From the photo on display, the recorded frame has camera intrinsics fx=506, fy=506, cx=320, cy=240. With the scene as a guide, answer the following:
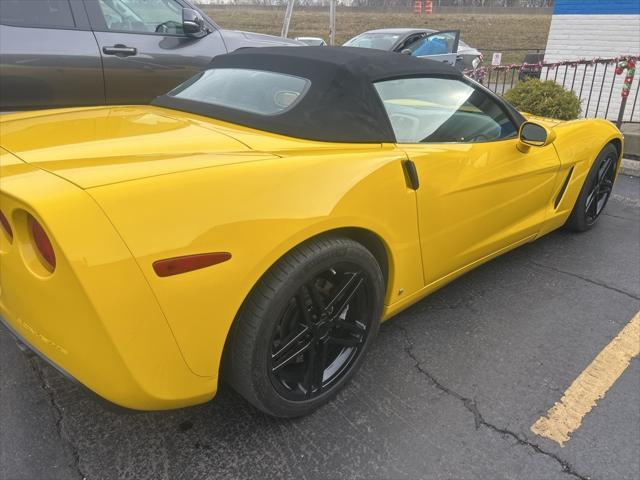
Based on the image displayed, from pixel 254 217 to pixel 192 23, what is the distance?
11.1ft

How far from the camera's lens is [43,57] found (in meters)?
3.64

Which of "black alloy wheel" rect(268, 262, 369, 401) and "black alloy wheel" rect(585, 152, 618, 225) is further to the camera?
"black alloy wheel" rect(585, 152, 618, 225)

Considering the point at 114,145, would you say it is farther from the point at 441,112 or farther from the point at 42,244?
the point at 441,112

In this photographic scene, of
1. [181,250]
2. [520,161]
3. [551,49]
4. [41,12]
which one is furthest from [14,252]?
[551,49]

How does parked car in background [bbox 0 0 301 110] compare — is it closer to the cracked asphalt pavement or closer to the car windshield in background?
the car windshield in background

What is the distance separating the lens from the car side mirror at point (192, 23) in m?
4.28

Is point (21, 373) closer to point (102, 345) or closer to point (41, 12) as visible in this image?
point (102, 345)

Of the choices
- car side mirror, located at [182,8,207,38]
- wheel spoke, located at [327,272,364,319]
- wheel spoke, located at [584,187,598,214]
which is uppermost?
car side mirror, located at [182,8,207,38]

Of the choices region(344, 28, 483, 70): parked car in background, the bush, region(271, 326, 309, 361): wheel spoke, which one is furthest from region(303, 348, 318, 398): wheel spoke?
region(344, 28, 483, 70): parked car in background

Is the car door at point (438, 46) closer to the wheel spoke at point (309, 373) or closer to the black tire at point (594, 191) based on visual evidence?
the black tire at point (594, 191)

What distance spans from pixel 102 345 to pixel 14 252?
0.40 meters

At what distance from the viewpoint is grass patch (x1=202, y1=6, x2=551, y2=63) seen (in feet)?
116

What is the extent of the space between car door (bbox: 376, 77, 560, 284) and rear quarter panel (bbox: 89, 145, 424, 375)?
44cm

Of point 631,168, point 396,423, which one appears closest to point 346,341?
point 396,423
